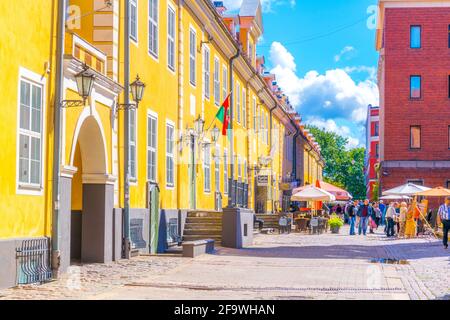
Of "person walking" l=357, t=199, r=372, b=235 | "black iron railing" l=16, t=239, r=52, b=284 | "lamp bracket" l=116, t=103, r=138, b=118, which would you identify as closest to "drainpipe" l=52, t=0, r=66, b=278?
"black iron railing" l=16, t=239, r=52, b=284

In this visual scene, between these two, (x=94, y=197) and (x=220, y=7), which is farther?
(x=220, y=7)

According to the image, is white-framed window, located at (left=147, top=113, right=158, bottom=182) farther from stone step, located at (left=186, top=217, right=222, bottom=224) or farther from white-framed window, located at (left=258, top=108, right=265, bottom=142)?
white-framed window, located at (left=258, top=108, right=265, bottom=142)

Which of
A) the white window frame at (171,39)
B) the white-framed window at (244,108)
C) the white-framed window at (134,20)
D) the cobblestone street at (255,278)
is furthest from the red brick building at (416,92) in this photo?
the white-framed window at (134,20)

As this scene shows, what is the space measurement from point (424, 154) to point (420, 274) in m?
33.5

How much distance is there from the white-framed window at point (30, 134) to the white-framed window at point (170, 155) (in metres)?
10.0

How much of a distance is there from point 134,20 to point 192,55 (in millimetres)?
7111

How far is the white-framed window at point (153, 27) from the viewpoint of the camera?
71.5ft

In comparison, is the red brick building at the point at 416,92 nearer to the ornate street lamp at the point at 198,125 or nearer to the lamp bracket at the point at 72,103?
the ornate street lamp at the point at 198,125

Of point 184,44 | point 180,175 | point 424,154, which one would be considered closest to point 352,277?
point 180,175

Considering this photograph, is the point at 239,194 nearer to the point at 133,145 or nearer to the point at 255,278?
the point at 133,145

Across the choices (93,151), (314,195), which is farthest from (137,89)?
(314,195)

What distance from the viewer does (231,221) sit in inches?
952

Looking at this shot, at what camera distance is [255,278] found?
48.2 ft
